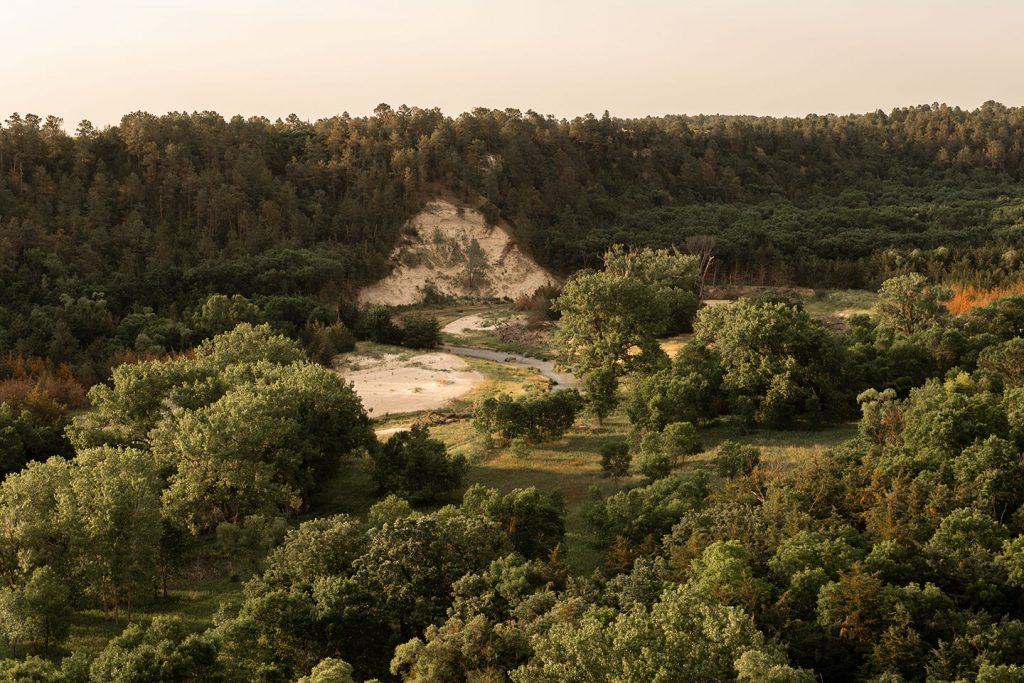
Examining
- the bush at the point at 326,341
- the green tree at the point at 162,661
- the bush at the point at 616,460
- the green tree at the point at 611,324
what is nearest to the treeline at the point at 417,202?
the bush at the point at 326,341

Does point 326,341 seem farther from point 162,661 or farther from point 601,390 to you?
point 162,661

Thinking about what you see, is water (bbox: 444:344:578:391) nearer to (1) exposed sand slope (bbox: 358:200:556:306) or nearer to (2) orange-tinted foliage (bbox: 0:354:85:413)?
(1) exposed sand slope (bbox: 358:200:556:306)

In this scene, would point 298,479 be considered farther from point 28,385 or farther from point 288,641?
point 28,385

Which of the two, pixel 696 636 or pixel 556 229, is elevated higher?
pixel 556 229

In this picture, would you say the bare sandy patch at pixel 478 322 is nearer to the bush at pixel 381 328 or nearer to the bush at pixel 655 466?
the bush at pixel 381 328

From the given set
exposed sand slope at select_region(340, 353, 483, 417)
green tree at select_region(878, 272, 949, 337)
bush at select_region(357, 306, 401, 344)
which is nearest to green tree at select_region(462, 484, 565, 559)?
exposed sand slope at select_region(340, 353, 483, 417)

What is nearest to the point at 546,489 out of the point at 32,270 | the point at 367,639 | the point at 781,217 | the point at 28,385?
the point at 367,639
